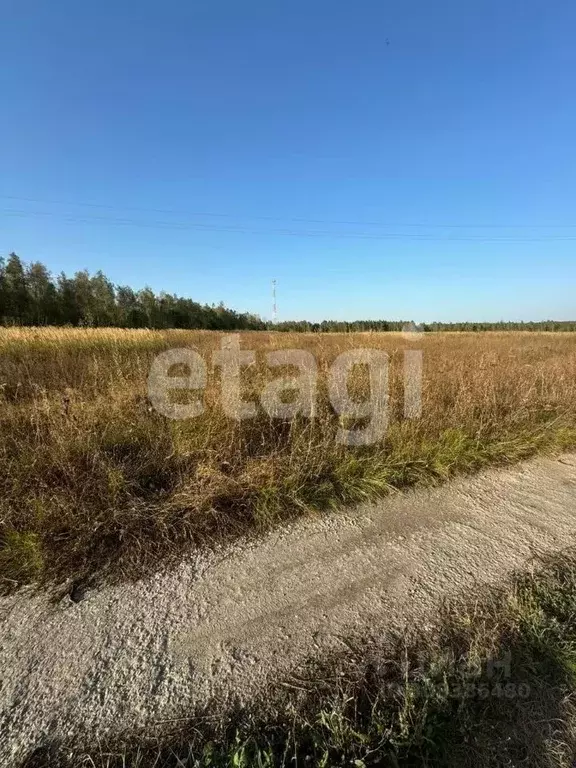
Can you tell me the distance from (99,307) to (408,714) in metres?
44.8

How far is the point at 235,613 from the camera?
181 centimetres

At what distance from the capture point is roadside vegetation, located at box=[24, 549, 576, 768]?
1.22 metres

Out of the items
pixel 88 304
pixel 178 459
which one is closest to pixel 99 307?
pixel 88 304

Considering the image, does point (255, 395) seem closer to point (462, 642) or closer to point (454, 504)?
point (454, 504)

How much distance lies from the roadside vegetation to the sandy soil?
0.09 meters

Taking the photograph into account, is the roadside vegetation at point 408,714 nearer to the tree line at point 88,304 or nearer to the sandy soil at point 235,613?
the sandy soil at point 235,613

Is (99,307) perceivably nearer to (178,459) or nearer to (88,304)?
(88,304)

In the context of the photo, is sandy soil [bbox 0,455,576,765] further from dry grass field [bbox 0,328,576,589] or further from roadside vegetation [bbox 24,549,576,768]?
dry grass field [bbox 0,328,576,589]

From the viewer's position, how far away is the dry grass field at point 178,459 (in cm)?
226

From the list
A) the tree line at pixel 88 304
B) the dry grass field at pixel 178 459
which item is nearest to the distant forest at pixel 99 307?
the tree line at pixel 88 304

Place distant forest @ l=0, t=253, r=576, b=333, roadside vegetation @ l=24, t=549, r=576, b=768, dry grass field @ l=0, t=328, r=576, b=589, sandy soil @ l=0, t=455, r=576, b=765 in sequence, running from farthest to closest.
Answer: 1. distant forest @ l=0, t=253, r=576, b=333
2. dry grass field @ l=0, t=328, r=576, b=589
3. sandy soil @ l=0, t=455, r=576, b=765
4. roadside vegetation @ l=24, t=549, r=576, b=768

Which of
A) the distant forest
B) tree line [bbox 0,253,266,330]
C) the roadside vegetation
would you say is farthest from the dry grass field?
tree line [bbox 0,253,266,330]

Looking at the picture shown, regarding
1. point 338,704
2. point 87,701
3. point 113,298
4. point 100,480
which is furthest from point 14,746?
point 113,298

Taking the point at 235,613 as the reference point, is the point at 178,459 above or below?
above
